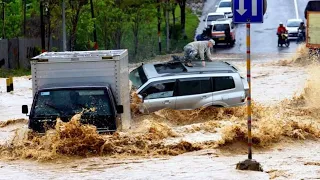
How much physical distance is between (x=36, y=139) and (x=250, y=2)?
17.5ft

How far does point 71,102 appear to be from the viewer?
15539 millimetres

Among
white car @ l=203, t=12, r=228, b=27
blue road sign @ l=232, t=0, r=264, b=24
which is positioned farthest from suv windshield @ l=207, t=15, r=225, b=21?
blue road sign @ l=232, t=0, r=264, b=24

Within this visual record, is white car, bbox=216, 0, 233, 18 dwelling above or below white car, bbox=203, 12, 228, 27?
above

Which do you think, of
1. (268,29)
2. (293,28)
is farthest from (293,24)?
(268,29)

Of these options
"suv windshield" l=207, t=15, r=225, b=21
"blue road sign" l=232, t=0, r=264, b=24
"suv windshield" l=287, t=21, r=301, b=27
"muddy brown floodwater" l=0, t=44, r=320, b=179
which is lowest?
"muddy brown floodwater" l=0, t=44, r=320, b=179

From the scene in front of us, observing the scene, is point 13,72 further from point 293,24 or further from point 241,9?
point 241,9

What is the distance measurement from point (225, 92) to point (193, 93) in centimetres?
85

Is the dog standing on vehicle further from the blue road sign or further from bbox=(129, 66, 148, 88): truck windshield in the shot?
the blue road sign

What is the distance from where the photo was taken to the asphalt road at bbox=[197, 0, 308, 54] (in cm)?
4688

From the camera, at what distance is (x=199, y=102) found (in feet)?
67.8

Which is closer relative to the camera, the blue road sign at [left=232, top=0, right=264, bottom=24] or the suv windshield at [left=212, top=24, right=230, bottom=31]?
the blue road sign at [left=232, top=0, right=264, bottom=24]

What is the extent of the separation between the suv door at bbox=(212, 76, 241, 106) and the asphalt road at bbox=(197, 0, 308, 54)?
24722 mm

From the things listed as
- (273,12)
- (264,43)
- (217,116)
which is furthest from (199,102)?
(273,12)

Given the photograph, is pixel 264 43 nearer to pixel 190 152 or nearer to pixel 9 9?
pixel 9 9
